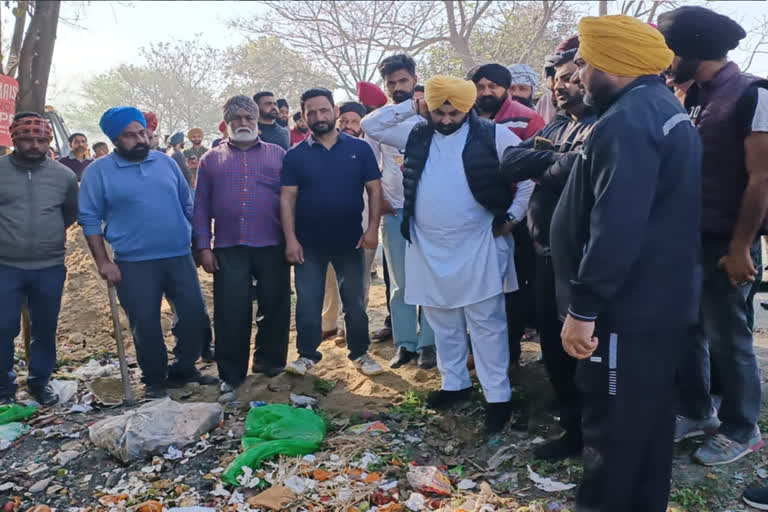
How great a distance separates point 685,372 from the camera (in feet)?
10.5

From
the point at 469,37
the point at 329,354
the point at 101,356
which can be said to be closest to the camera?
the point at 329,354

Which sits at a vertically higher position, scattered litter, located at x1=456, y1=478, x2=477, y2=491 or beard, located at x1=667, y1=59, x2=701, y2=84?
beard, located at x1=667, y1=59, x2=701, y2=84

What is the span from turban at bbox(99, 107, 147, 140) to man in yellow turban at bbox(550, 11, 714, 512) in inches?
129

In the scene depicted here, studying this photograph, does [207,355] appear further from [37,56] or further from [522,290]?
[37,56]

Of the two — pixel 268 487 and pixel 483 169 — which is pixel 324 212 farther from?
pixel 268 487

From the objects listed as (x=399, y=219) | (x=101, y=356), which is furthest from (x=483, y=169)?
(x=101, y=356)

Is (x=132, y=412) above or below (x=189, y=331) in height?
below

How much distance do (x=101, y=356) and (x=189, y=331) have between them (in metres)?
1.68

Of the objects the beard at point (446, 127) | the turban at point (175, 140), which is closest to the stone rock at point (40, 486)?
the beard at point (446, 127)

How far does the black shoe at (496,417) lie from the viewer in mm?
3516

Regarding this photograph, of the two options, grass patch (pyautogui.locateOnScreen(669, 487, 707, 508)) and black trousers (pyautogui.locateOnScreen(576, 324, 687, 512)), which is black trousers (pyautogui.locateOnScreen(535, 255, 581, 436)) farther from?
black trousers (pyautogui.locateOnScreen(576, 324, 687, 512))

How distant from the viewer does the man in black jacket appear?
118 inches

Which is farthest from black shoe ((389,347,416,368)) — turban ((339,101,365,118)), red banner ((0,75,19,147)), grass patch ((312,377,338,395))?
red banner ((0,75,19,147))

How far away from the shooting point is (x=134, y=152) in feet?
14.0
